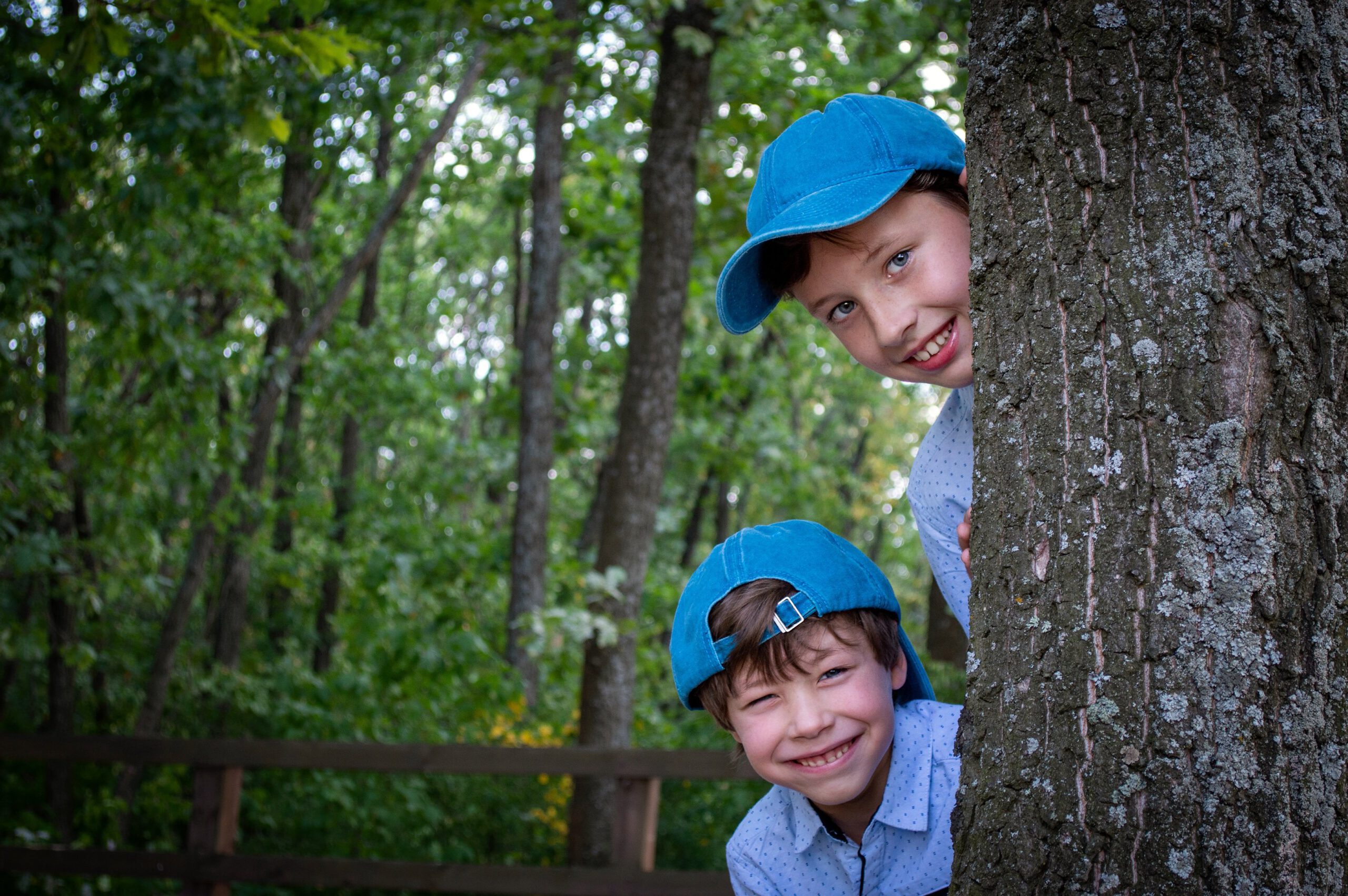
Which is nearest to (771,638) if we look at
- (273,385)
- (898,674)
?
(898,674)

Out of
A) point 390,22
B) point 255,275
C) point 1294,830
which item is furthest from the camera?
point 255,275

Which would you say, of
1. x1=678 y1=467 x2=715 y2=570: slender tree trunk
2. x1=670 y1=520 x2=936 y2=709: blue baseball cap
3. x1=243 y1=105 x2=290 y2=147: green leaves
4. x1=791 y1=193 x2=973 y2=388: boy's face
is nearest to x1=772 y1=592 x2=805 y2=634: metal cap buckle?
x1=670 y1=520 x2=936 y2=709: blue baseball cap

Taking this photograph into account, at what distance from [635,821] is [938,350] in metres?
3.41

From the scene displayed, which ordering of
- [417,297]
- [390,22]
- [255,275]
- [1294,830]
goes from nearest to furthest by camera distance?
1. [1294,830]
2. [390,22]
3. [255,275]
4. [417,297]

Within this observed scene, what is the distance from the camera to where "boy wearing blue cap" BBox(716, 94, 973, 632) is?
62.3 inches

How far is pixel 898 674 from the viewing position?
1.89 metres

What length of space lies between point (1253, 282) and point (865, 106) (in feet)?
2.67

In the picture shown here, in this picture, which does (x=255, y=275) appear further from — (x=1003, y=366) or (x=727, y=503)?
(x=727, y=503)

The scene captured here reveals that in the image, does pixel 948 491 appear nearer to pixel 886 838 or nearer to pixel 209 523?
pixel 886 838

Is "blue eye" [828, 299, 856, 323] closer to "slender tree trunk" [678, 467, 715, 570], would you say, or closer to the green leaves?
the green leaves

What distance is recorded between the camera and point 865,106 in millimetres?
1717

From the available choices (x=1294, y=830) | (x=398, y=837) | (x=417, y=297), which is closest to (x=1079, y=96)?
(x=1294, y=830)

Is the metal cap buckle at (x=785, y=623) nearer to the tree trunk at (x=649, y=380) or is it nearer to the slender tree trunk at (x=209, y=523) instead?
the tree trunk at (x=649, y=380)

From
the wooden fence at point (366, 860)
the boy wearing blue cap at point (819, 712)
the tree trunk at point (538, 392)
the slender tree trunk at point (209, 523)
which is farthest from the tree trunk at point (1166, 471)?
the tree trunk at point (538, 392)
